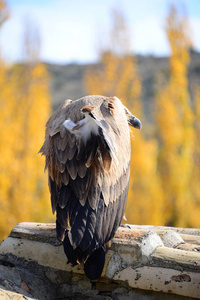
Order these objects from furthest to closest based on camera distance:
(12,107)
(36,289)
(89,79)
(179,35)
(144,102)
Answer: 1. (144,102)
2. (89,79)
3. (179,35)
4. (12,107)
5. (36,289)

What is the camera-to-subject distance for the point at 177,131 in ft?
51.2

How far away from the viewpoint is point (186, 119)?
15.2 m

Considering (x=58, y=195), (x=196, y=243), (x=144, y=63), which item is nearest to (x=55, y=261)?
(x=58, y=195)

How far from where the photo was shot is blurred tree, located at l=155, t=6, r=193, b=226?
14750mm

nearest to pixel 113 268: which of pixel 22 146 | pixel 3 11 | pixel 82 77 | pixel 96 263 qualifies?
pixel 96 263

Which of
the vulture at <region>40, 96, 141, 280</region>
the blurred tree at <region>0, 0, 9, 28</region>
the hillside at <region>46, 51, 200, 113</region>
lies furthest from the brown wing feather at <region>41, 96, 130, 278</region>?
the hillside at <region>46, 51, 200, 113</region>

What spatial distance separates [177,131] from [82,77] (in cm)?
3111

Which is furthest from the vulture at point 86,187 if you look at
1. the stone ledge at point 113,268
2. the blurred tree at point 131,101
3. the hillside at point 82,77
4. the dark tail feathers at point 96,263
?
the hillside at point 82,77

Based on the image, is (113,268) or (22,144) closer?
(113,268)

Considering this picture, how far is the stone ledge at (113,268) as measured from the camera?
2744 mm

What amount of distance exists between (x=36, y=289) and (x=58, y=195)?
730 mm

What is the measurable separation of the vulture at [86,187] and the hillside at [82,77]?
3447cm

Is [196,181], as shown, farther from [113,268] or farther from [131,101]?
[113,268]

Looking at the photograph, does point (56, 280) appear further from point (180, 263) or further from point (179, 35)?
point (179, 35)
